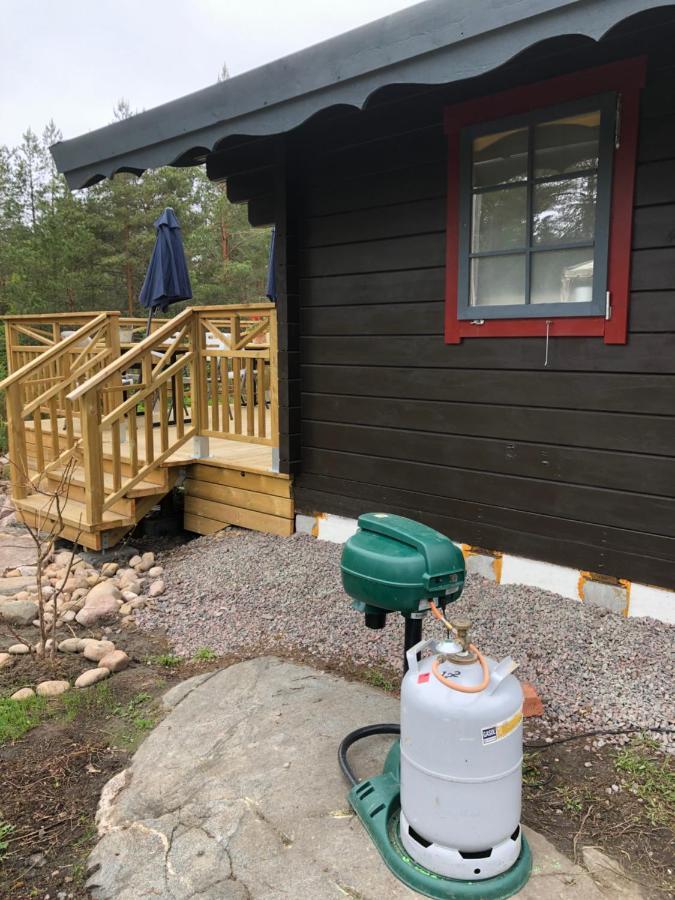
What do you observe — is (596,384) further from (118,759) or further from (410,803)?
(118,759)

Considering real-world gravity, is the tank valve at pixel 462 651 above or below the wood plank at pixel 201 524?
above

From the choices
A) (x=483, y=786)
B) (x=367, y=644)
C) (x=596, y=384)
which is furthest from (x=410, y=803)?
(x=596, y=384)

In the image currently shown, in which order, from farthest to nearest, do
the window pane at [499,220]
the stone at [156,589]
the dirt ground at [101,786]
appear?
the stone at [156,589] → the window pane at [499,220] → the dirt ground at [101,786]

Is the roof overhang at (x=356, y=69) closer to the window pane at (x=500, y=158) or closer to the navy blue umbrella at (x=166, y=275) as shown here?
the window pane at (x=500, y=158)

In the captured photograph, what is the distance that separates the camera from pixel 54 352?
19.6ft

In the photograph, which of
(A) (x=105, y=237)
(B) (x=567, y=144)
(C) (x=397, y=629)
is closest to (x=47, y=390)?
(C) (x=397, y=629)

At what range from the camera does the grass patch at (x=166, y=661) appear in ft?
11.5

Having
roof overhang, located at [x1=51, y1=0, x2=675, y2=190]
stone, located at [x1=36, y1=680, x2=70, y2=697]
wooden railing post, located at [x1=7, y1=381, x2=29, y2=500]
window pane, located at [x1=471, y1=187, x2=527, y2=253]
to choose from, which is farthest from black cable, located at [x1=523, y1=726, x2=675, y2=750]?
wooden railing post, located at [x1=7, y1=381, x2=29, y2=500]

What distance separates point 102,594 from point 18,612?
478 millimetres

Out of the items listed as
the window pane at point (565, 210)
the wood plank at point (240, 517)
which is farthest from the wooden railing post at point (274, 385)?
the window pane at point (565, 210)

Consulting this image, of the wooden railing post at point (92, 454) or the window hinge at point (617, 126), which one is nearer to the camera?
the window hinge at point (617, 126)

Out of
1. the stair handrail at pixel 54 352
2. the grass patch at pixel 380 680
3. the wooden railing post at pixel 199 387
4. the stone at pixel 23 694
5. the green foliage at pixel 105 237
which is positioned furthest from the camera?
the green foliage at pixel 105 237

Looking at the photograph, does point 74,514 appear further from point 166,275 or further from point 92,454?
point 166,275

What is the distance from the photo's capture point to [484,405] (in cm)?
387
